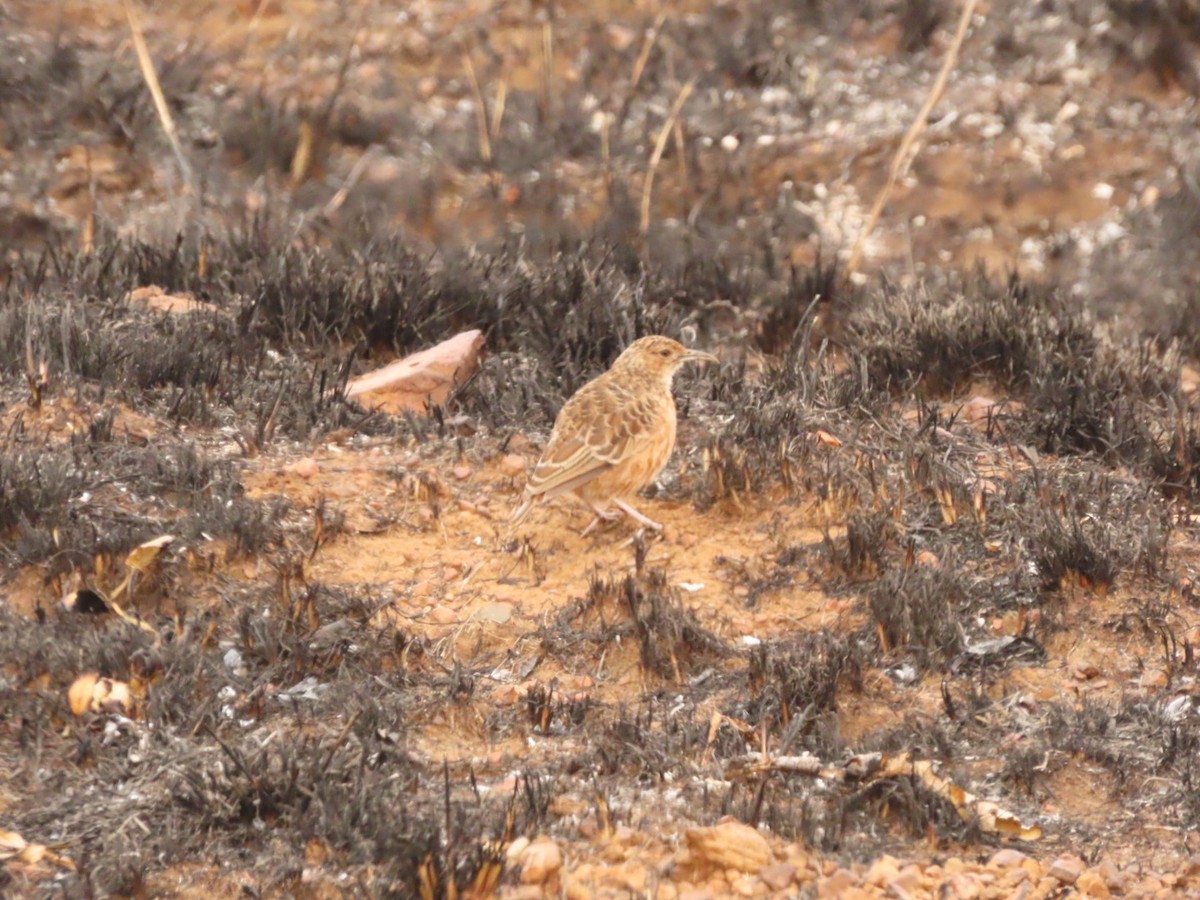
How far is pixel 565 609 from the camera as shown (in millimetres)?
5227

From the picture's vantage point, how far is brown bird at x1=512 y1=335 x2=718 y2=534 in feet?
18.2

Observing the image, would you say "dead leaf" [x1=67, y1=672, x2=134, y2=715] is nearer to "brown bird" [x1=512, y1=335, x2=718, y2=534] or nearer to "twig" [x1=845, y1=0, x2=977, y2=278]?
"brown bird" [x1=512, y1=335, x2=718, y2=534]

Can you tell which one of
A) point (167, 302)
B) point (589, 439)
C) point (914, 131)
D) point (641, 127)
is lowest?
point (641, 127)

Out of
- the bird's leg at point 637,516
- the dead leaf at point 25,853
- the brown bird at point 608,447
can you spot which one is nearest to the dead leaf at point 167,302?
the brown bird at point 608,447

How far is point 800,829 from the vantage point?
4.02 metres

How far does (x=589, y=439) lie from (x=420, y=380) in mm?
1162

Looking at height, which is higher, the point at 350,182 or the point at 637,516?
the point at 637,516

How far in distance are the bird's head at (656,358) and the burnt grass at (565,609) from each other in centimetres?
32

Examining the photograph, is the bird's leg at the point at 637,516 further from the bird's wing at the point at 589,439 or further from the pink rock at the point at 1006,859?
the pink rock at the point at 1006,859

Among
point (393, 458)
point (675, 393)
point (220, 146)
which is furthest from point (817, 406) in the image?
point (220, 146)

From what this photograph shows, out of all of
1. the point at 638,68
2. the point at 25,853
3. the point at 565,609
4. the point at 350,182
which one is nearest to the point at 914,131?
the point at 565,609

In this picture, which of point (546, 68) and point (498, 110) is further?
point (546, 68)

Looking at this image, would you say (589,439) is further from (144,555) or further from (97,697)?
(97,697)

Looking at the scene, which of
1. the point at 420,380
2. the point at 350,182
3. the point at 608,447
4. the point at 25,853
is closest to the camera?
the point at 25,853
